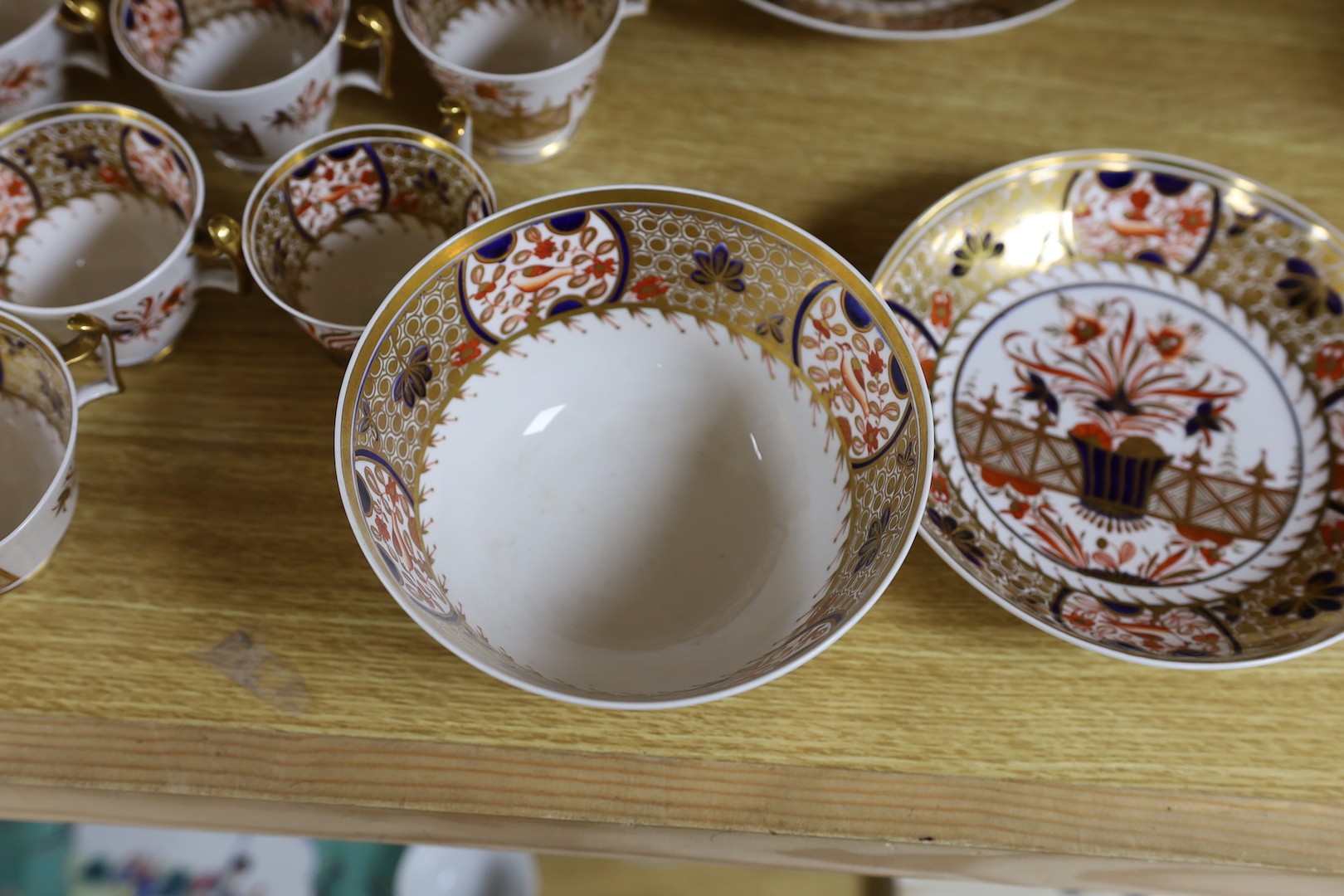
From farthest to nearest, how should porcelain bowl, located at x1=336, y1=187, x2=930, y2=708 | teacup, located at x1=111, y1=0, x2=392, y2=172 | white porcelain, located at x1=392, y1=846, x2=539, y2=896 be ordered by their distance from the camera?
white porcelain, located at x1=392, y1=846, x2=539, y2=896
teacup, located at x1=111, y1=0, x2=392, y2=172
porcelain bowl, located at x1=336, y1=187, x2=930, y2=708

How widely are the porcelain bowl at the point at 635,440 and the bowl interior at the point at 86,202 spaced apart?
0.63ft

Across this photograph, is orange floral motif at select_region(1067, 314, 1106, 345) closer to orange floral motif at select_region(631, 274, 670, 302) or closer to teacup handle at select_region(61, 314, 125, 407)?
orange floral motif at select_region(631, 274, 670, 302)

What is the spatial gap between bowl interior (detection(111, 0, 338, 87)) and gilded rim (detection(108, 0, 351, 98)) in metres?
0.01

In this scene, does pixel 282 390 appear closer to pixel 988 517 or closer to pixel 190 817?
pixel 190 817

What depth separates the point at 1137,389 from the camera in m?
0.58

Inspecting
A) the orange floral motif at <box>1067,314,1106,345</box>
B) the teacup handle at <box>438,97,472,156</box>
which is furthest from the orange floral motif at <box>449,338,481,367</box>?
the orange floral motif at <box>1067,314,1106,345</box>

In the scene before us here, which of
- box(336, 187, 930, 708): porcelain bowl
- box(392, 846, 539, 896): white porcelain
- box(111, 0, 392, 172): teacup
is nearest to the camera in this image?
box(336, 187, 930, 708): porcelain bowl

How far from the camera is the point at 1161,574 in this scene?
518 millimetres

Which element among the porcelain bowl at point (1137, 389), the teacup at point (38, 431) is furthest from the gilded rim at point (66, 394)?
the porcelain bowl at point (1137, 389)

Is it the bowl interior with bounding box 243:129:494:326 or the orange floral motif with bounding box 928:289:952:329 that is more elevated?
the orange floral motif with bounding box 928:289:952:329

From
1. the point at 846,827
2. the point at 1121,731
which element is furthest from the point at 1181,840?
the point at 846,827

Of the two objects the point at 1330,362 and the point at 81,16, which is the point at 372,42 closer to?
the point at 81,16

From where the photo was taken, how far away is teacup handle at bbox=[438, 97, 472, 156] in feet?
1.76

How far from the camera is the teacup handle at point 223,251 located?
0.48 m
